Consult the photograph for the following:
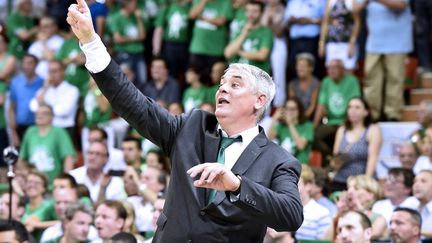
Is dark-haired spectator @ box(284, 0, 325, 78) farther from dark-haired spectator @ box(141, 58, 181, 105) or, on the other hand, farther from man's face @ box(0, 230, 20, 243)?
man's face @ box(0, 230, 20, 243)

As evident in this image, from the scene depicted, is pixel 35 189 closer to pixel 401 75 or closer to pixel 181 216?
pixel 401 75

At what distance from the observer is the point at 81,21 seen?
423 cm

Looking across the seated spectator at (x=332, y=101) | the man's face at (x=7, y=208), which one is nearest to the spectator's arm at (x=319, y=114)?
the seated spectator at (x=332, y=101)

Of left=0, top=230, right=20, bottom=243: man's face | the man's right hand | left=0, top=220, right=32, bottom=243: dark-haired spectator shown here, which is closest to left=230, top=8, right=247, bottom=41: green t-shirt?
left=0, top=220, right=32, bottom=243: dark-haired spectator

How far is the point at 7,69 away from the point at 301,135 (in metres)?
4.43

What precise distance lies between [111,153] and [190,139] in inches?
276

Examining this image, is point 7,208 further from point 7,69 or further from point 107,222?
point 7,69

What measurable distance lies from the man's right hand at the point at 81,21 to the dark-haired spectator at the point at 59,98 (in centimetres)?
849

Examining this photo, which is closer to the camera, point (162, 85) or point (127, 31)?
point (162, 85)

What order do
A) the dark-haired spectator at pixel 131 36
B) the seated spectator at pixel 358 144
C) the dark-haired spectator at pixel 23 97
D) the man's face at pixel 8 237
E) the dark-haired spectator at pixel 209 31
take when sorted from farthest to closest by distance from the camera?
the dark-haired spectator at pixel 131 36
the dark-haired spectator at pixel 23 97
the dark-haired spectator at pixel 209 31
the seated spectator at pixel 358 144
the man's face at pixel 8 237

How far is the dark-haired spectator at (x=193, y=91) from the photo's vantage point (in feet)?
41.2

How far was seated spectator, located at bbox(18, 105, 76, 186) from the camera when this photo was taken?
38.3 feet

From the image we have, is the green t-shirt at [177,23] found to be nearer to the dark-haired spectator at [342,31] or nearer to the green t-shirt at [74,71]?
the green t-shirt at [74,71]

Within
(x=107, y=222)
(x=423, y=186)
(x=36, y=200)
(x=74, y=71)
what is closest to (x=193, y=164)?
(x=107, y=222)
